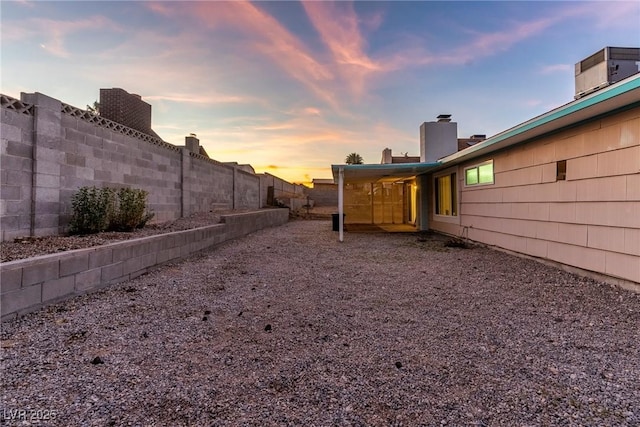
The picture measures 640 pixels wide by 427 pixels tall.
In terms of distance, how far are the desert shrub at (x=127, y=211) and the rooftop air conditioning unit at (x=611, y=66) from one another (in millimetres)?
7898

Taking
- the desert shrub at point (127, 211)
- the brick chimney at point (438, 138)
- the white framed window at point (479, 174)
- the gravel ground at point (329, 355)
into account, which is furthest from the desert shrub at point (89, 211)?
the brick chimney at point (438, 138)

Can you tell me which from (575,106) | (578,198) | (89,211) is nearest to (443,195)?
(578,198)

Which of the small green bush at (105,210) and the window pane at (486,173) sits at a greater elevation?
the window pane at (486,173)

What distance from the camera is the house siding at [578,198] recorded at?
380 centimetres

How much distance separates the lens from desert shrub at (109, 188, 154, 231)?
5.25 metres

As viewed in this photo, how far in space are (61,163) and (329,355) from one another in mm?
4773

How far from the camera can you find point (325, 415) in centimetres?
160

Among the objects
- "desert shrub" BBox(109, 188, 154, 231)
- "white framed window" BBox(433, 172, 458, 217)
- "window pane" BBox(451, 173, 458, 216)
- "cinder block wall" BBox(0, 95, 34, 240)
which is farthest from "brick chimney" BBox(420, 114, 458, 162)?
"cinder block wall" BBox(0, 95, 34, 240)

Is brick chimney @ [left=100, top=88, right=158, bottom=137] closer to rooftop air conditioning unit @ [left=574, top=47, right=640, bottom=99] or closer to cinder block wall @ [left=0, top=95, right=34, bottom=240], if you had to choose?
cinder block wall @ [left=0, top=95, right=34, bottom=240]

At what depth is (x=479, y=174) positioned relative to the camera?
25.2 ft

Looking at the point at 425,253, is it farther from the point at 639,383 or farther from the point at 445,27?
the point at 445,27

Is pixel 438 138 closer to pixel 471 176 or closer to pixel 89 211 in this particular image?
pixel 471 176

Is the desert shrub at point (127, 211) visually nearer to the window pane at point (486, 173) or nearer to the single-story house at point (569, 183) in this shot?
the single-story house at point (569, 183)

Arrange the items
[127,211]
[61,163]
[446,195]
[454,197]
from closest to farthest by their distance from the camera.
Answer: [61,163]
[127,211]
[454,197]
[446,195]
